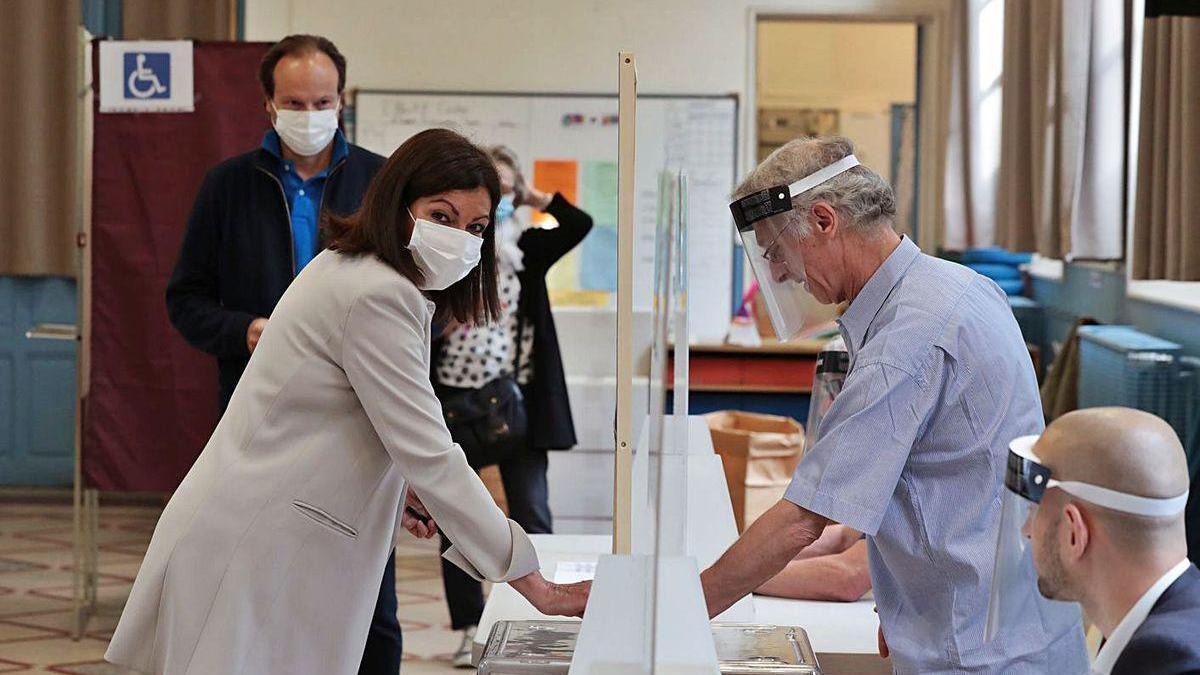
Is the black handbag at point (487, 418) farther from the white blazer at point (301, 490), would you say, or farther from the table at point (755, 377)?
the white blazer at point (301, 490)

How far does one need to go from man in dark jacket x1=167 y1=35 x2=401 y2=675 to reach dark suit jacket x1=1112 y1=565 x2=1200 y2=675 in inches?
74.5

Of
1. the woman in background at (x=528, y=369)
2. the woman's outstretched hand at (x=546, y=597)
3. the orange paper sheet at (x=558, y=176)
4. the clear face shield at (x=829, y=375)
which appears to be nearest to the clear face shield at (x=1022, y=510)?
the woman's outstretched hand at (x=546, y=597)

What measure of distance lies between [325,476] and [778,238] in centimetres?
69

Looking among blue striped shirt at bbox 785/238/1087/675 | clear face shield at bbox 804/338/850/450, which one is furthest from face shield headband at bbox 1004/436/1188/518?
clear face shield at bbox 804/338/850/450

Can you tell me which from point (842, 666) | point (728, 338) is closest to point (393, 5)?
point (728, 338)

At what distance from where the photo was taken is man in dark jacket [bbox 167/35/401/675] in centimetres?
297

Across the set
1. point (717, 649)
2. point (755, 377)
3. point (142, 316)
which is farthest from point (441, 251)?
point (755, 377)

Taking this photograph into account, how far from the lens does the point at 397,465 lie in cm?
192

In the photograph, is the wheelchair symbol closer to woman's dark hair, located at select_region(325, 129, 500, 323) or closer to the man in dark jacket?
the man in dark jacket

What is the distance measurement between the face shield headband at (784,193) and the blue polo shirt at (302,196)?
1317 mm

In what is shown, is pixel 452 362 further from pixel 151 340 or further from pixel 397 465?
pixel 397 465

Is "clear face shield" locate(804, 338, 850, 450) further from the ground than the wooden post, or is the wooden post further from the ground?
the wooden post

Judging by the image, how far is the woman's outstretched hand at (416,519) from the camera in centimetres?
218

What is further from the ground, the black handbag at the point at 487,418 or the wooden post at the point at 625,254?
the wooden post at the point at 625,254
